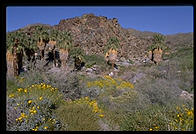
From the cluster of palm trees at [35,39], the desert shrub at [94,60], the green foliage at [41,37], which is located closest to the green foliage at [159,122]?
the cluster of palm trees at [35,39]

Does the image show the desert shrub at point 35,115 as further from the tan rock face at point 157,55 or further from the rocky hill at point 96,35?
the rocky hill at point 96,35

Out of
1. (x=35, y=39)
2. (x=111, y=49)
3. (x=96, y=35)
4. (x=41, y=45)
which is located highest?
(x=96, y=35)

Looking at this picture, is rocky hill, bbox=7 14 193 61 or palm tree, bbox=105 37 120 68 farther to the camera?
rocky hill, bbox=7 14 193 61

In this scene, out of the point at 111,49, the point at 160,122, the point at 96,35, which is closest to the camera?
the point at 160,122

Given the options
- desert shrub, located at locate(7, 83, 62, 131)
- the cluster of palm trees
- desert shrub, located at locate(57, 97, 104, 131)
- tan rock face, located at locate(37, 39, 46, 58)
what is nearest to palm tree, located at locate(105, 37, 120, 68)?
the cluster of palm trees

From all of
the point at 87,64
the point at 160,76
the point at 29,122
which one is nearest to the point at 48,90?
the point at 29,122

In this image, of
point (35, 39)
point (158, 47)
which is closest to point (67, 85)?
point (35, 39)

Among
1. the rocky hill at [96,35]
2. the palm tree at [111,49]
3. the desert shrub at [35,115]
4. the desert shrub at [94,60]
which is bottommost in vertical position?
the desert shrub at [35,115]

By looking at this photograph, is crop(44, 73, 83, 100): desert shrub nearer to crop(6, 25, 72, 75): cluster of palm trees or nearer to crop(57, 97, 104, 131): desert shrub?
crop(57, 97, 104, 131): desert shrub

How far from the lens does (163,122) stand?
15.5 feet

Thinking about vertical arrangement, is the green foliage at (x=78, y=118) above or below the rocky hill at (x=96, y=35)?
below

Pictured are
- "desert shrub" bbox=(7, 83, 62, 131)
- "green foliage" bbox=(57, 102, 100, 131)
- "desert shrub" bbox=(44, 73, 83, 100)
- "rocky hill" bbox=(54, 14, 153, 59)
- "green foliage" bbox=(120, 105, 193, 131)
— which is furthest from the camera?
"rocky hill" bbox=(54, 14, 153, 59)

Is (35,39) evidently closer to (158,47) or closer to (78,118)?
(158,47)

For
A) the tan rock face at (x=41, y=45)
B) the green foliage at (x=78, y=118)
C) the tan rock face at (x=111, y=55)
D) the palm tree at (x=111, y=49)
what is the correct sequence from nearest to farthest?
1. the green foliage at (x=78, y=118)
2. the tan rock face at (x=41, y=45)
3. the palm tree at (x=111, y=49)
4. the tan rock face at (x=111, y=55)
